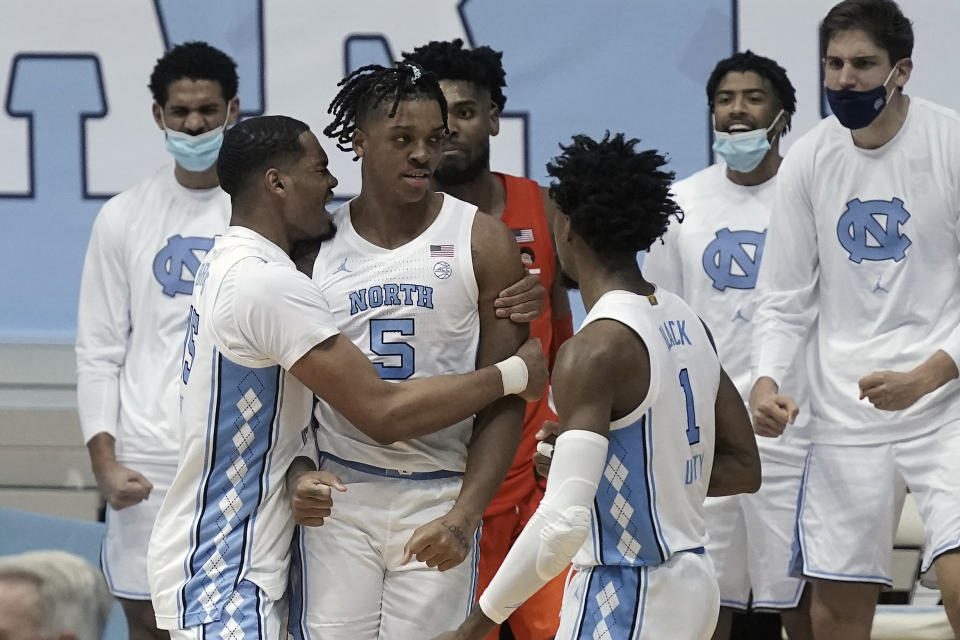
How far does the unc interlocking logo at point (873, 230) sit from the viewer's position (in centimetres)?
500

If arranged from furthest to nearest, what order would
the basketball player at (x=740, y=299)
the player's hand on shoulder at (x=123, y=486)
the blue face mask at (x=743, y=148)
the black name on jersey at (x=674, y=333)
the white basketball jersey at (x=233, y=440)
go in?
1. the blue face mask at (x=743, y=148)
2. the basketball player at (x=740, y=299)
3. the player's hand on shoulder at (x=123, y=486)
4. the white basketball jersey at (x=233, y=440)
5. the black name on jersey at (x=674, y=333)

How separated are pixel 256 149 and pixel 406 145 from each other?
1.16ft

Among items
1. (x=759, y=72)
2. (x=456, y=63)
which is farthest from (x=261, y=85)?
(x=759, y=72)

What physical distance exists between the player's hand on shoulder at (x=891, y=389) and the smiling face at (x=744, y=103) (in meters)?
1.54

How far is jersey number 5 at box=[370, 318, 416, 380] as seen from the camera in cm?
378

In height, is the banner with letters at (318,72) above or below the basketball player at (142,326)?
above

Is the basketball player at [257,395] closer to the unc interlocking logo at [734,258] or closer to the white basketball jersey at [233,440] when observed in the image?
the white basketball jersey at [233,440]

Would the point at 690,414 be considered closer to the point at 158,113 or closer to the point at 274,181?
the point at 274,181

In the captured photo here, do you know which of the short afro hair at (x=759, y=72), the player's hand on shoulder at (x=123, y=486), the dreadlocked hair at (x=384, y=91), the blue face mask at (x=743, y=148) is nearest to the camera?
the dreadlocked hair at (x=384, y=91)

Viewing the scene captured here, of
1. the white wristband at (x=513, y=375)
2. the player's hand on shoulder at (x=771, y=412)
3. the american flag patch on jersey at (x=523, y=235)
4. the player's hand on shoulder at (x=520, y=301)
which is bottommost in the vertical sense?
the player's hand on shoulder at (x=771, y=412)

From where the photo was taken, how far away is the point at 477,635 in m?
3.45

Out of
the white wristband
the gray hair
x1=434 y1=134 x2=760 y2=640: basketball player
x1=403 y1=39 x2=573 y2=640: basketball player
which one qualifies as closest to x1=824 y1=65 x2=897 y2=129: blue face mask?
x1=403 y1=39 x2=573 y2=640: basketball player

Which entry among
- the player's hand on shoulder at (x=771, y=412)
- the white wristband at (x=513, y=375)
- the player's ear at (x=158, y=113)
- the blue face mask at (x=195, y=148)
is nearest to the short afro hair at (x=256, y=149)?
the white wristband at (x=513, y=375)

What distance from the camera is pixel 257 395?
3643 mm
